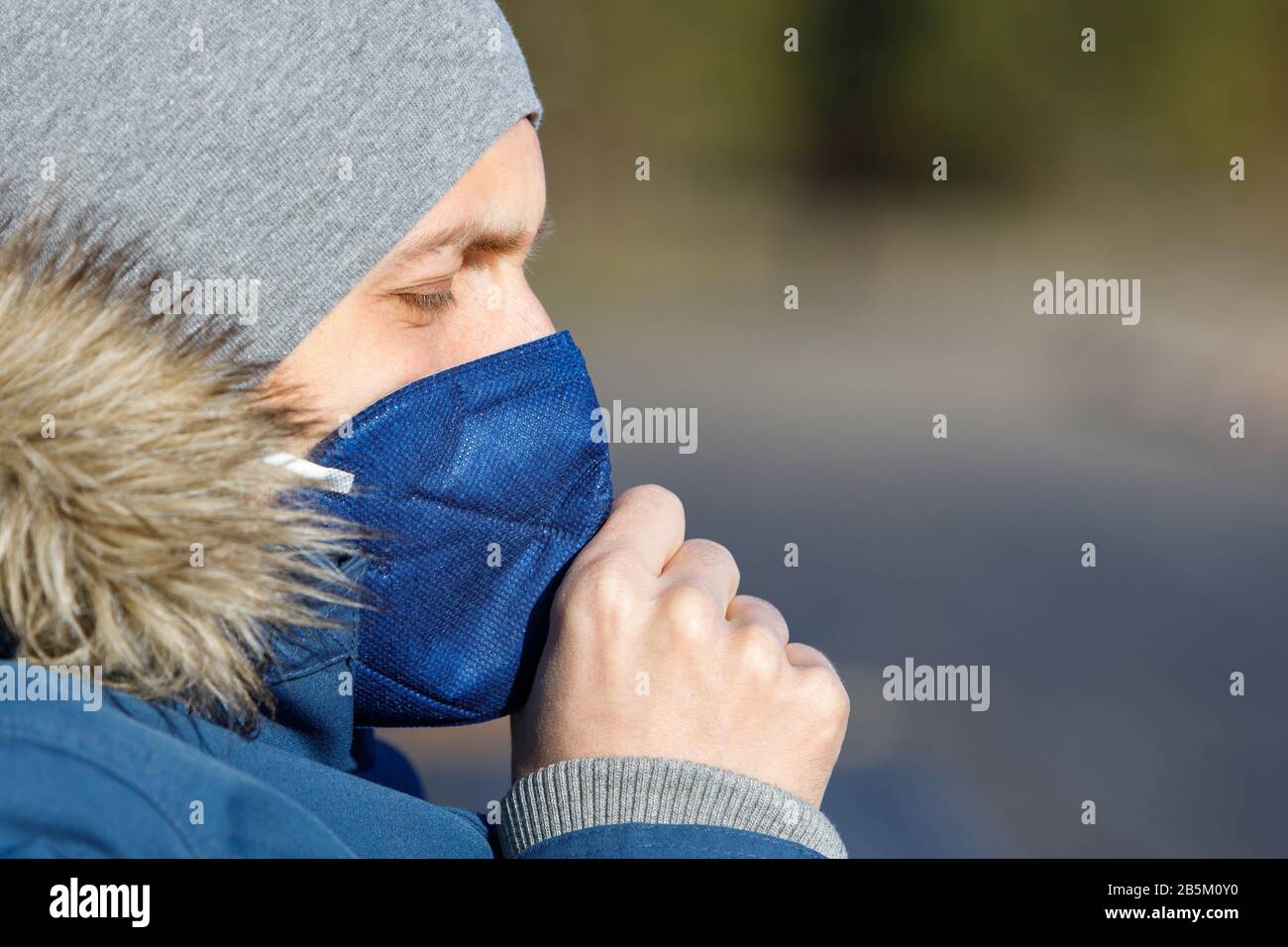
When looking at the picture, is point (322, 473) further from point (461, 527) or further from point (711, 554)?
point (711, 554)

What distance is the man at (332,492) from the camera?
1.13 metres

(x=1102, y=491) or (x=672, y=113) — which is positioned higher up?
(x=672, y=113)

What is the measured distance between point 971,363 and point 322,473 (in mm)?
8144

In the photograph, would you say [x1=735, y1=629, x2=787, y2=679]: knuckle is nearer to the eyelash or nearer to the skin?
the skin

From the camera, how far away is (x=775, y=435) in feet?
25.7

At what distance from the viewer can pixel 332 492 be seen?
56.4 inches
